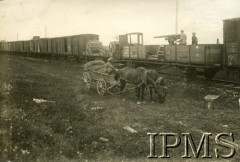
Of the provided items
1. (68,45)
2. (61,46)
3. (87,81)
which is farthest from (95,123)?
(61,46)

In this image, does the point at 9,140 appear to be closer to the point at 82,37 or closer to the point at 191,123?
the point at 191,123

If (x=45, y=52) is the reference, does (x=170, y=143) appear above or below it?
below

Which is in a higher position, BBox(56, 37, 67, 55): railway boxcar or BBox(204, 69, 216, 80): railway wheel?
BBox(56, 37, 67, 55): railway boxcar

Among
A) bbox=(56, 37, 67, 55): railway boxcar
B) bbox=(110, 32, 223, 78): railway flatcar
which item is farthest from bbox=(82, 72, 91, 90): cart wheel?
bbox=(56, 37, 67, 55): railway boxcar

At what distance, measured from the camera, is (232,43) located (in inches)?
571

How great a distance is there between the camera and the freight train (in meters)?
14.6

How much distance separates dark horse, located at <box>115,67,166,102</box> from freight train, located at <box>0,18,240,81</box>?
4.96 m

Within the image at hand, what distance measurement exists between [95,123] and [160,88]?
389 cm

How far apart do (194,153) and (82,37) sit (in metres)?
27.3

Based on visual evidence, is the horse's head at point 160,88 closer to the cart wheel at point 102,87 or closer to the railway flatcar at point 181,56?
the cart wheel at point 102,87

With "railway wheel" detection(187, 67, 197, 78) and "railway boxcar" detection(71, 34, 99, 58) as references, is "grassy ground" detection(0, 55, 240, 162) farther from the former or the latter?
"railway boxcar" detection(71, 34, 99, 58)

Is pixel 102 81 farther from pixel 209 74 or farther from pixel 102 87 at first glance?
pixel 209 74

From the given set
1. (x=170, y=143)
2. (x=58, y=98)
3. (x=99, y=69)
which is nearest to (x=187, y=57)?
(x=99, y=69)

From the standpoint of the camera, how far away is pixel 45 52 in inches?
1646
